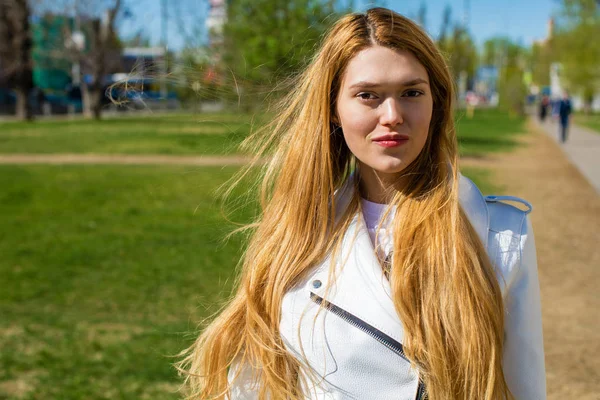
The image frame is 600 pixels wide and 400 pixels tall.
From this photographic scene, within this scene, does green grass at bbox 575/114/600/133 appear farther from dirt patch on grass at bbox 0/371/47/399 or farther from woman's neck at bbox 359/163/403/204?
woman's neck at bbox 359/163/403/204

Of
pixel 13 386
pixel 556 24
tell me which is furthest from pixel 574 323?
pixel 556 24

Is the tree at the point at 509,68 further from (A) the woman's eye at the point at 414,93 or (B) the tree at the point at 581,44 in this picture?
(A) the woman's eye at the point at 414,93

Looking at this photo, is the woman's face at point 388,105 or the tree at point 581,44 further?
the tree at point 581,44

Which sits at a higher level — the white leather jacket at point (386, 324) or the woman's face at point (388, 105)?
the woman's face at point (388, 105)

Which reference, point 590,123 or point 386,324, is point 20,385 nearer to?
point 386,324

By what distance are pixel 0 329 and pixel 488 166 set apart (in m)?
14.5

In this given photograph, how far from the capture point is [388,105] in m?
1.73

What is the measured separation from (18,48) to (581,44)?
3574cm

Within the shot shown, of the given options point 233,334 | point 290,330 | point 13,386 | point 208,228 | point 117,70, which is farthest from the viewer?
point 117,70

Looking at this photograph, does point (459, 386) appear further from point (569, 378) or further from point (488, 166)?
point (488, 166)

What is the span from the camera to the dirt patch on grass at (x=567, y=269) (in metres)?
4.84

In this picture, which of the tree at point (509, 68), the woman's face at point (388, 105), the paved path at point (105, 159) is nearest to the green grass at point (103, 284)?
the woman's face at point (388, 105)

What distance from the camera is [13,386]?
14.8 feet

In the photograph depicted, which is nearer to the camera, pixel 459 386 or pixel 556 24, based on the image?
pixel 459 386
